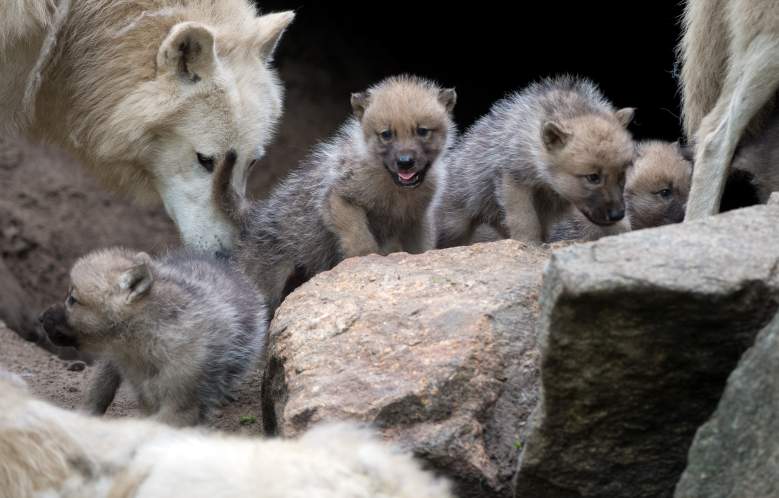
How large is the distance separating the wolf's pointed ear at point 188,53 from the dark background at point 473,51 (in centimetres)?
640

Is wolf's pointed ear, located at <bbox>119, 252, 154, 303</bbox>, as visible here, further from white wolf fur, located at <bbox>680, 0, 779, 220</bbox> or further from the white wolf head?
white wolf fur, located at <bbox>680, 0, 779, 220</bbox>

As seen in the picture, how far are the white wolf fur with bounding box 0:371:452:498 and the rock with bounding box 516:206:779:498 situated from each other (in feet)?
2.02

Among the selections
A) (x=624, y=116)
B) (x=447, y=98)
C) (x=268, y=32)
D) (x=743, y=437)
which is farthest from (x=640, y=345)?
(x=268, y=32)

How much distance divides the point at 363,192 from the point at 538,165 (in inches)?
37.4

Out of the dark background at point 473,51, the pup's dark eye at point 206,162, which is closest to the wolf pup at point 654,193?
the pup's dark eye at point 206,162

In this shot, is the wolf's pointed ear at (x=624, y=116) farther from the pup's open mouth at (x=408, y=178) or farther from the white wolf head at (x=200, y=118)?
the white wolf head at (x=200, y=118)

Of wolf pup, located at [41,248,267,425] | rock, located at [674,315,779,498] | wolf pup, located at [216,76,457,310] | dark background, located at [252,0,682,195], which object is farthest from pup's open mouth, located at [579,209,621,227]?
dark background, located at [252,0,682,195]

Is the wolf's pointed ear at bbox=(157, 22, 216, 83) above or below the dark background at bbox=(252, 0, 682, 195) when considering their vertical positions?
below

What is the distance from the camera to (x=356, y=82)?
12672 mm

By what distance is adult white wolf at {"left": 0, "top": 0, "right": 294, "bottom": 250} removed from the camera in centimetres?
605

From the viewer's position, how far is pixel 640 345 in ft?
12.8

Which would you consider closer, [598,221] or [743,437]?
[743,437]

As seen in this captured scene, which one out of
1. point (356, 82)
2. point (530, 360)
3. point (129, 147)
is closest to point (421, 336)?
point (530, 360)

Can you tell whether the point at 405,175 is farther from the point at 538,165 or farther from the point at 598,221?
the point at 598,221
